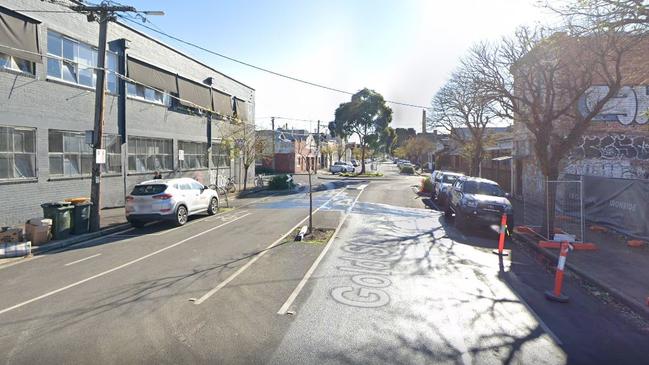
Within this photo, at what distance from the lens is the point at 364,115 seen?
50281 millimetres

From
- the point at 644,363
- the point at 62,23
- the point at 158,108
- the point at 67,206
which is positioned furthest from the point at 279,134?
the point at 644,363

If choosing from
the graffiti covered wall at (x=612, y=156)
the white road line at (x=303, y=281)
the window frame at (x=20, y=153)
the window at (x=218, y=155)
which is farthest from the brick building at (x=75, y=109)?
the graffiti covered wall at (x=612, y=156)

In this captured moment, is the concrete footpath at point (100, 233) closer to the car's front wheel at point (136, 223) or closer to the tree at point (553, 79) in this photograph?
the car's front wheel at point (136, 223)

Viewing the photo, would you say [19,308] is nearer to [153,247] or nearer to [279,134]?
[153,247]

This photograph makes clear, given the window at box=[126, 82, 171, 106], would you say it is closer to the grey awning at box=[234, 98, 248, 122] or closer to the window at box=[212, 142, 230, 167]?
the window at box=[212, 142, 230, 167]

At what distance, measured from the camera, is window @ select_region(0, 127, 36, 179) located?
12.8 m

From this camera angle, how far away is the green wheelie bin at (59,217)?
1116 centimetres

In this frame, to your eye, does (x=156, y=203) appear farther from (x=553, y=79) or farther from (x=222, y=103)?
(x=222, y=103)

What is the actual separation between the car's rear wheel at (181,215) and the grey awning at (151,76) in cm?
885

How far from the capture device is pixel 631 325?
5.76 meters

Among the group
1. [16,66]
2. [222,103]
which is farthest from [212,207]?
[222,103]

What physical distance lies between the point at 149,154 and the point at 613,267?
1970 centimetres

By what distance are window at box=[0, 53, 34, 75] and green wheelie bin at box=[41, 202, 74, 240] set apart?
16.6 feet

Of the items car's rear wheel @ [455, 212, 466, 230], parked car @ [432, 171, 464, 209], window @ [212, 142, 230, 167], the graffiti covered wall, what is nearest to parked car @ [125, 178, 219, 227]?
car's rear wheel @ [455, 212, 466, 230]
